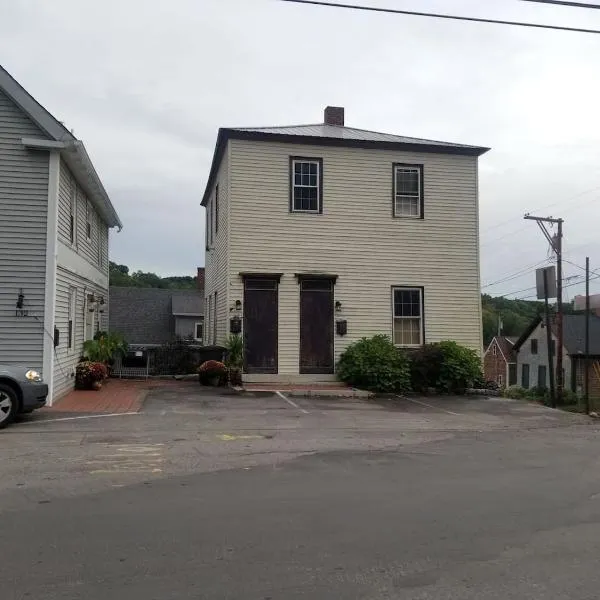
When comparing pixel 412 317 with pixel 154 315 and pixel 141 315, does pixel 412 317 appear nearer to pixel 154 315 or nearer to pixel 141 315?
pixel 154 315

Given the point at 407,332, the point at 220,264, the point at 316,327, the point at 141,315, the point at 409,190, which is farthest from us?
the point at 141,315

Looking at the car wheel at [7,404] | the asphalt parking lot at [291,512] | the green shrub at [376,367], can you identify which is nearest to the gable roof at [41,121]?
the car wheel at [7,404]

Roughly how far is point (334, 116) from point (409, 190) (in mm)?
3859

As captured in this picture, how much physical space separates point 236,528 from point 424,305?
1465 cm

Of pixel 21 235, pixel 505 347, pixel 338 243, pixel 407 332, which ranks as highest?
pixel 338 243

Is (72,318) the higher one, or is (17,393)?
(72,318)

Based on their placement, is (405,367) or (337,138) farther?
(337,138)

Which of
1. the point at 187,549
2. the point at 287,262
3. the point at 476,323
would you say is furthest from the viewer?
the point at 476,323

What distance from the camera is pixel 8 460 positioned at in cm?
816

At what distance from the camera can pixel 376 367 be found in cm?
1755

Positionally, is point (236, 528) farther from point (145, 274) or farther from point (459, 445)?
point (145, 274)

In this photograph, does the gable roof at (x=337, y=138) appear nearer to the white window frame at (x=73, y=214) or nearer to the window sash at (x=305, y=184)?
the window sash at (x=305, y=184)

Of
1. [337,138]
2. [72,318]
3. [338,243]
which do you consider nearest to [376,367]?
[338,243]

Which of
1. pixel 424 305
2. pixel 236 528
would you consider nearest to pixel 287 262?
pixel 424 305
